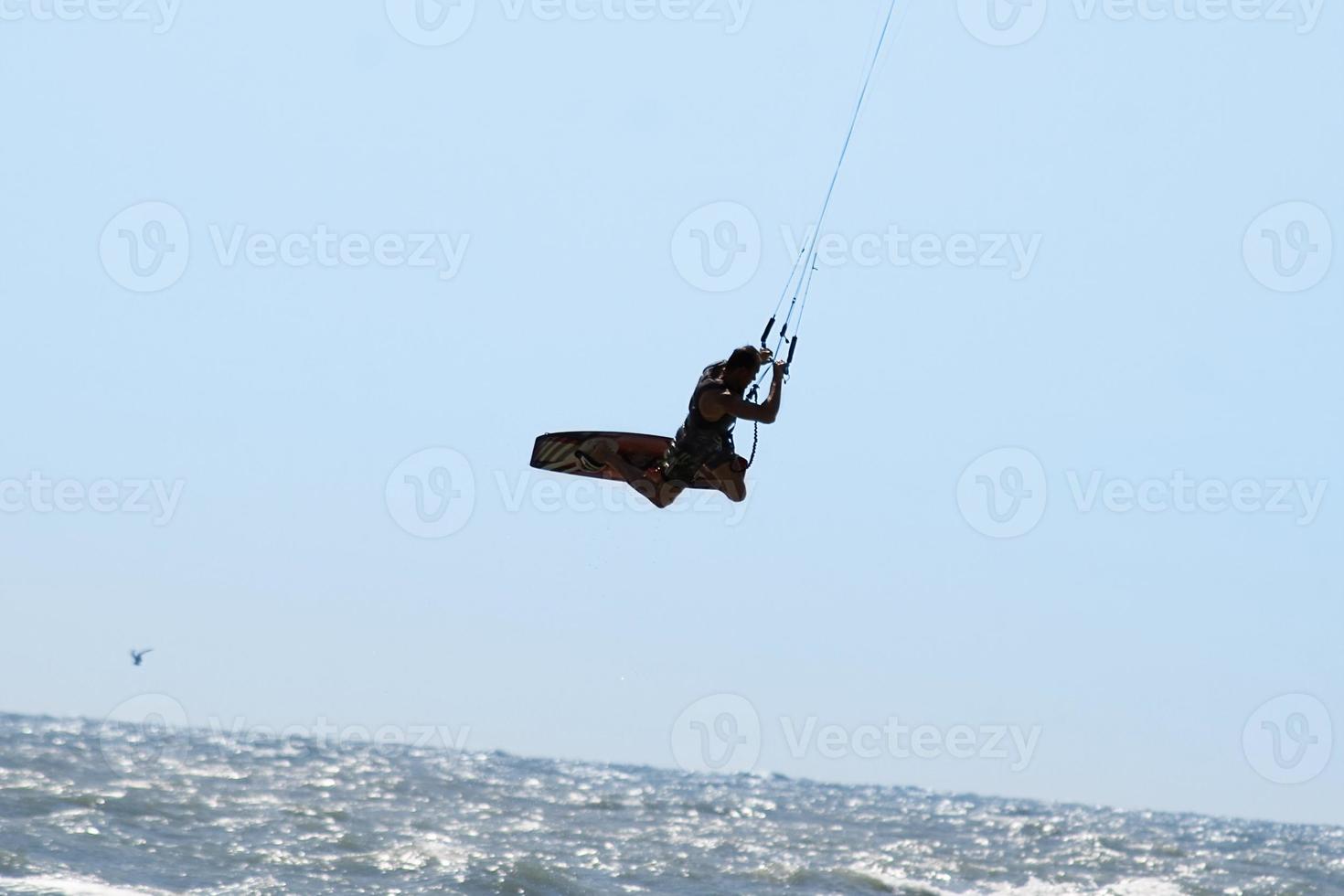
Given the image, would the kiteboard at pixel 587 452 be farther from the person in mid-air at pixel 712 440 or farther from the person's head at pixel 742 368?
the person's head at pixel 742 368

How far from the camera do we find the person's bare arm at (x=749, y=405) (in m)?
12.0

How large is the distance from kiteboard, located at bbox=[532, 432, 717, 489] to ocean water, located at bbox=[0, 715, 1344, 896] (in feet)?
27.2

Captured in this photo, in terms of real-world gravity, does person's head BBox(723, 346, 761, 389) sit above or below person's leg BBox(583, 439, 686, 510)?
above

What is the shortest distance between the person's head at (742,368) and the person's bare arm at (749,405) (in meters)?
0.11

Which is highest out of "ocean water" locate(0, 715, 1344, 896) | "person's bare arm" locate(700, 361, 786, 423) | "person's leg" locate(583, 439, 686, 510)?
"person's bare arm" locate(700, 361, 786, 423)

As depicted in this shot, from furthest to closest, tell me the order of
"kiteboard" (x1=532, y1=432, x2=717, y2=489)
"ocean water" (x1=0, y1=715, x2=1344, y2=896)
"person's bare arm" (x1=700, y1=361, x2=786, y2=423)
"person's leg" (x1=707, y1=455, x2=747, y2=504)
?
"ocean water" (x1=0, y1=715, x2=1344, y2=896), "kiteboard" (x1=532, y1=432, x2=717, y2=489), "person's leg" (x1=707, y1=455, x2=747, y2=504), "person's bare arm" (x1=700, y1=361, x2=786, y2=423)

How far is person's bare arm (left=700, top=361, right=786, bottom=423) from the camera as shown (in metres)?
12.0

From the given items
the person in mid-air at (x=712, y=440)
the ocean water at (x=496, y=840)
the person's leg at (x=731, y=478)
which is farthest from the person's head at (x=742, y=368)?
the ocean water at (x=496, y=840)

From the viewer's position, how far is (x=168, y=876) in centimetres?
1947

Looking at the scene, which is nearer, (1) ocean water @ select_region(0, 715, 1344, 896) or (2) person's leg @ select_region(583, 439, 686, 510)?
(2) person's leg @ select_region(583, 439, 686, 510)

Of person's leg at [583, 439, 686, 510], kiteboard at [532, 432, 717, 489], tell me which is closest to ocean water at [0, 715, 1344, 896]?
kiteboard at [532, 432, 717, 489]

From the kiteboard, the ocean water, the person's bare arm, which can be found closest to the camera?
the person's bare arm

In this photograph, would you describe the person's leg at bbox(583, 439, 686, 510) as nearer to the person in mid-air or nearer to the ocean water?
the person in mid-air

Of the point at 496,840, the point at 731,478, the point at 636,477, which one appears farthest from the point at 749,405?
the point at 496,840
